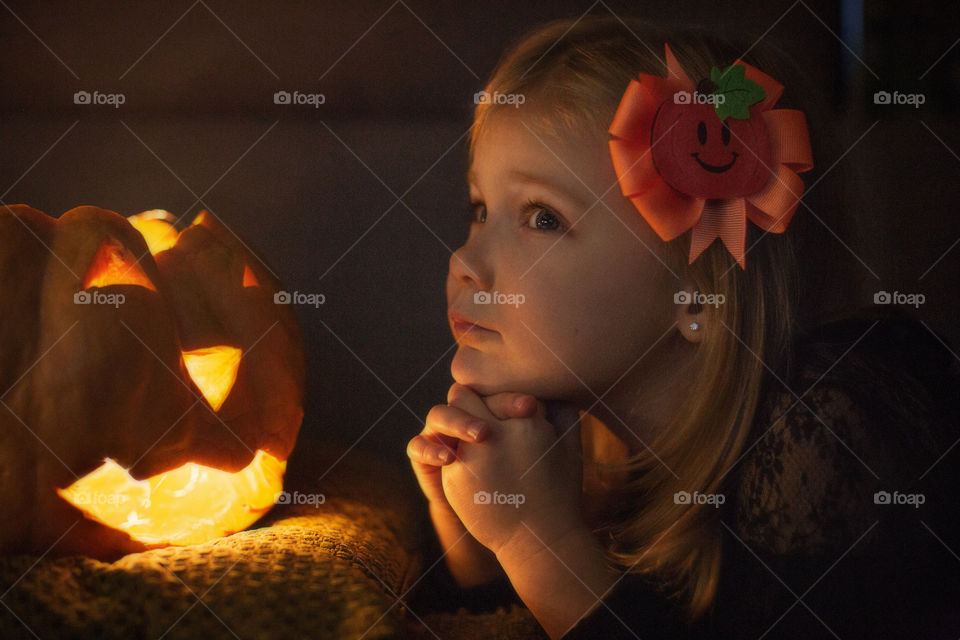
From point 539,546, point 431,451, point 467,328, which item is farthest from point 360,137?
point 539,546

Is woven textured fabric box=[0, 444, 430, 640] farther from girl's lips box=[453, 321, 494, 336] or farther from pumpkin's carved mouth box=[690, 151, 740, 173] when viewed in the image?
pumpkin's carved mouth box=[690, 151, 740, 173]

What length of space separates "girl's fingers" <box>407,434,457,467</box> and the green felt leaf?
405 mm

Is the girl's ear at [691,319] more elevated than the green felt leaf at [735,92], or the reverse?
the green felt leaf at [735,92]

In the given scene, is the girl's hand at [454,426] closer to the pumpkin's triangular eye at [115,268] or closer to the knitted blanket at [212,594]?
the knitted blanket at [212,594]

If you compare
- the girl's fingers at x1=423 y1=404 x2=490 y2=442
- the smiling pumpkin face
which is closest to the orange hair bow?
the smiling pumpkin face

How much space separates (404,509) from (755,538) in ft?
1.27

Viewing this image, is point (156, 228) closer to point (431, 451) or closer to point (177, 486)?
point (177, 486)

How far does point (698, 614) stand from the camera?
69 cm

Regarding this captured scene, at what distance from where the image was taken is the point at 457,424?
28.6 inches

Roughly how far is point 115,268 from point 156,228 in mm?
136

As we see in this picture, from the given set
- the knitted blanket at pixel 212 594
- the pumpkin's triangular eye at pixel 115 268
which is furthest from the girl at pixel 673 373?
the pumpkin's triangular eye at pixel 115 268

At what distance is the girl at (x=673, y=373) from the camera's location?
67cm

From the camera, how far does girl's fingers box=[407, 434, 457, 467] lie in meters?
0.75

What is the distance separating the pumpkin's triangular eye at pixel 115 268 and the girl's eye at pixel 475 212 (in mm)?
337
